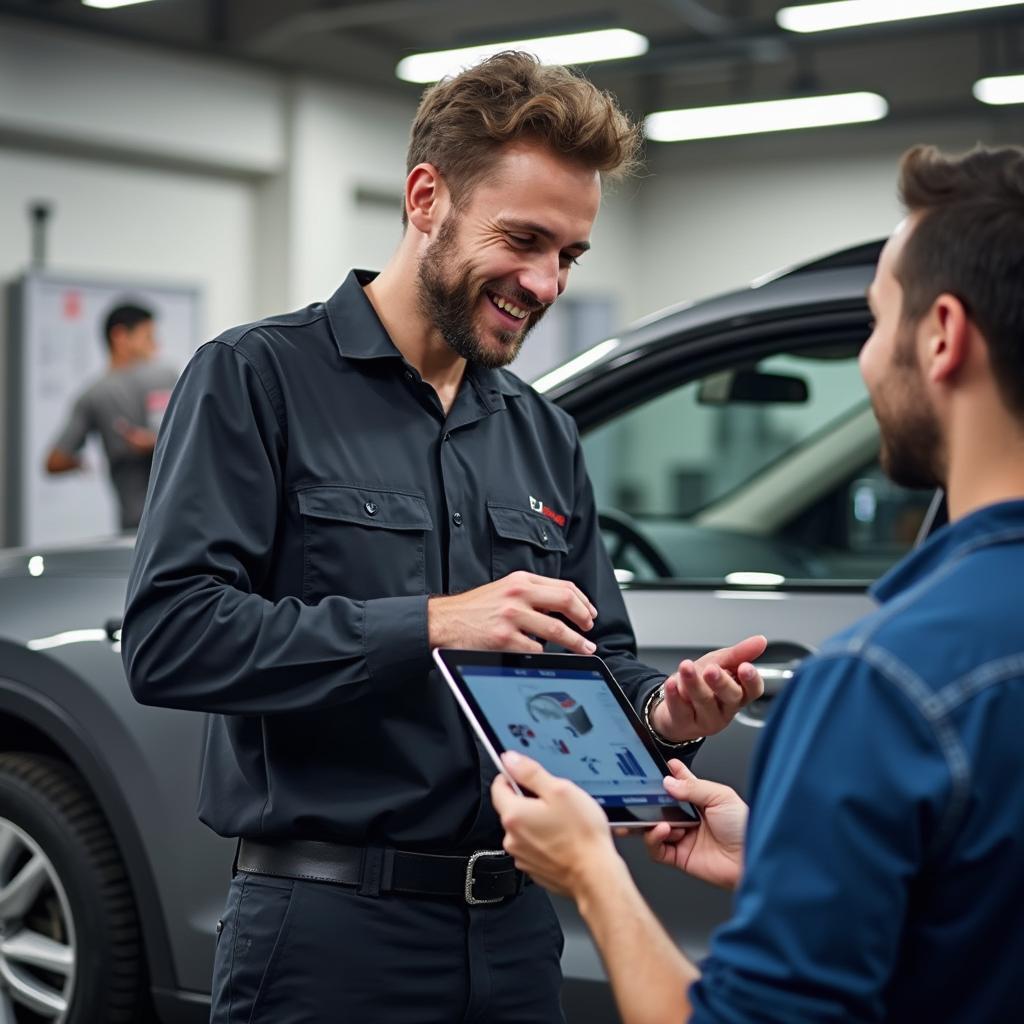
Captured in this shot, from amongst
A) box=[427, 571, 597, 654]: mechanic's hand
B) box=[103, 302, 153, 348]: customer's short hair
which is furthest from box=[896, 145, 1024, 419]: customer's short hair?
box=[103, 302, 153, 348]: customer's short hair

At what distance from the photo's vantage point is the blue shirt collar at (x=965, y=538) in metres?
1.06

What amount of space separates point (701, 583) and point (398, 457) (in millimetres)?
972

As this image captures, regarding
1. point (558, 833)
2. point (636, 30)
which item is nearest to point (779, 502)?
point (558, 833)

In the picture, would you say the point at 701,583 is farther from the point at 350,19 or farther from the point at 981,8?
the point at 350,19

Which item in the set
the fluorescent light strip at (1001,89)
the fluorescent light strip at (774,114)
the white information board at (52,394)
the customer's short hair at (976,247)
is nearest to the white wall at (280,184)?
the white information board at (52,394)

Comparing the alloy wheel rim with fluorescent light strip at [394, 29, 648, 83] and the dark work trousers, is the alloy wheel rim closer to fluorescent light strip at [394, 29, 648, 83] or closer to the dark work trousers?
the dark work trousers

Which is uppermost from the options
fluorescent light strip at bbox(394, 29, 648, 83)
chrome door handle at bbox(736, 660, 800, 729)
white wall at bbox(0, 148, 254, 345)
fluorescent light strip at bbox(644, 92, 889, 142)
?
fluorescent light strip at bbox(394, 29, 648, 83)

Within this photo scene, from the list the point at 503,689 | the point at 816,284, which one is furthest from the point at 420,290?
the point at 816,284

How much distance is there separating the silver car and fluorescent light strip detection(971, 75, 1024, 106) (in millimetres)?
7726

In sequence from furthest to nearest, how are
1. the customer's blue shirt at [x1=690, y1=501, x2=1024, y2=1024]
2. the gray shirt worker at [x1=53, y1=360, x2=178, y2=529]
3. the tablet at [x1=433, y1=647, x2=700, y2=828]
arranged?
the gray shirt worker at [x1=53, y1=360, x2=178, y2=529] < the tablet at [x1=433, y1=647, x2=700, y2=828] < the customer's blue shirt at [x1=690, y1=501, x2=1024, y2=1024]

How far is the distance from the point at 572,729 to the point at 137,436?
7375 millimetres

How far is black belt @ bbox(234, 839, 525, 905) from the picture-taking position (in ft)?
5.56

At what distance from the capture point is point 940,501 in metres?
2.42

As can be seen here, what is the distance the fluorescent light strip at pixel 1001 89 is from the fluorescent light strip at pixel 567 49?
2447 mm
